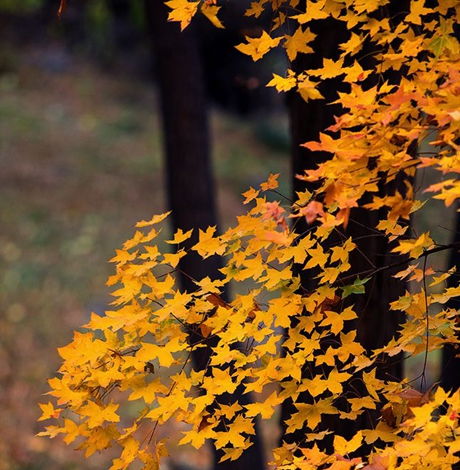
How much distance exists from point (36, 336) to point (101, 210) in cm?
405

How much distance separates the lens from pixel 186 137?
5387 millimetres

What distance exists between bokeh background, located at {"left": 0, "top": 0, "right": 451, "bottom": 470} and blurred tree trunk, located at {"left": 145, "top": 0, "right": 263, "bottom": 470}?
63 centimetres

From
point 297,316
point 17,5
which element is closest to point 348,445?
point 297,316

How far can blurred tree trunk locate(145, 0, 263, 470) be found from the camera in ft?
16.7

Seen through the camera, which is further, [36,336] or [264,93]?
[264,93]

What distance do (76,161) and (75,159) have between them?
0.27 ft

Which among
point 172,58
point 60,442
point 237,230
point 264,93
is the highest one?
point 264,93

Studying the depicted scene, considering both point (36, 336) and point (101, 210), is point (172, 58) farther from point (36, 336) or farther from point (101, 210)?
point (101, 210)

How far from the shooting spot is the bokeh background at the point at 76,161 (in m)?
8.59

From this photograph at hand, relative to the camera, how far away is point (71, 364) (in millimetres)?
2164

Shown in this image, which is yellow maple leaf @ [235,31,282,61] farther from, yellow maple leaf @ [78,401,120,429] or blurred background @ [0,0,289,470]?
blurred background @ [0,0,289,470]

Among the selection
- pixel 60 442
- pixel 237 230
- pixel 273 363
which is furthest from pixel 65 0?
pixel 60 442

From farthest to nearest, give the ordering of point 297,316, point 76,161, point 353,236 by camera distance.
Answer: point 76,161, point 353,236, point 297,316

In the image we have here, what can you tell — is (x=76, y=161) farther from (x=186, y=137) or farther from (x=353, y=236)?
(x=353, y=236)
